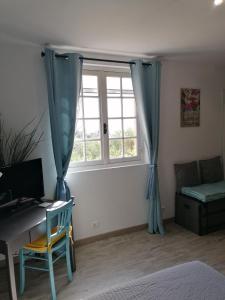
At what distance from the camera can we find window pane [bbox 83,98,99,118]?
9.51ft

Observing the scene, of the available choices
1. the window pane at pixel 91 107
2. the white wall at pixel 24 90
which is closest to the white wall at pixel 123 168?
the white wall at pixel 24 90

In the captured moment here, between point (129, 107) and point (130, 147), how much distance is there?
1.83ft

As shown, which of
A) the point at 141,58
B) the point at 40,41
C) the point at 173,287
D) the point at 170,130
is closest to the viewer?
the point at 173,287

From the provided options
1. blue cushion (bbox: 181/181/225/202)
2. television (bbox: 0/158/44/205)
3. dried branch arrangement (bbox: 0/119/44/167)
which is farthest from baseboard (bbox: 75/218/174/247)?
dried branch arrangement (bbox: 0/119/44/167)

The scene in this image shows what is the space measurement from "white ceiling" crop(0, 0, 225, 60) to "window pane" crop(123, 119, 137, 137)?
934mm

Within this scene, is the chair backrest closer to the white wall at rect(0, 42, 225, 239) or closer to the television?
the television

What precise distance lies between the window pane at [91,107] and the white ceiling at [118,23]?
0.62 m

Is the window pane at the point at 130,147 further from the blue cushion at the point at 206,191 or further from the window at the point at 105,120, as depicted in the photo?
the blue cushion at the point at 206,191

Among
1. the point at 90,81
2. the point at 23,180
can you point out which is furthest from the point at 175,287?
the point at 90,81

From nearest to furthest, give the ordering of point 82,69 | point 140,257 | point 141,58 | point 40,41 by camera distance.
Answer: point 40,41, point 140,257, point 82,69, point 141,58

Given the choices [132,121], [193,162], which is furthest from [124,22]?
[193,162]

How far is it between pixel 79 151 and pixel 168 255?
1.63m

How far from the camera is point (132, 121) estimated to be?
3.21 metres

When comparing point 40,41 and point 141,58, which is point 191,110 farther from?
point 40,41
